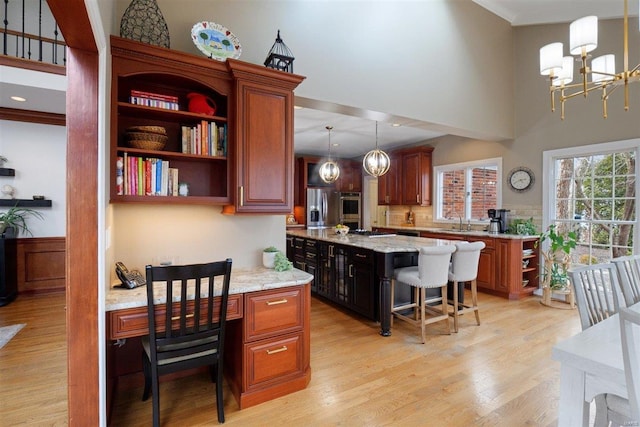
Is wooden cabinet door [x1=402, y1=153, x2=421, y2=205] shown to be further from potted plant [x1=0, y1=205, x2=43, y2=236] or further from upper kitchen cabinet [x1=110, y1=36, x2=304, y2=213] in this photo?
potted plant [x1=0, y1=205, x2=43, y2=236]

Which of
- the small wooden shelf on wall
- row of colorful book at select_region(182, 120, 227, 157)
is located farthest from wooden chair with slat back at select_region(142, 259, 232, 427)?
the small wooden shelf on wall

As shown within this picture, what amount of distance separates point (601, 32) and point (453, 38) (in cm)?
189

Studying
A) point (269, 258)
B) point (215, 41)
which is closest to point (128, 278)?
point (269, 258)

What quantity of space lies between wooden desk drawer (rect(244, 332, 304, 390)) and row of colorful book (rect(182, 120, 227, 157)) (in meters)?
1.38

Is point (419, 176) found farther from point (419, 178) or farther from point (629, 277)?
point (629, 277)

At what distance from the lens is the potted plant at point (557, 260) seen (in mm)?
4242

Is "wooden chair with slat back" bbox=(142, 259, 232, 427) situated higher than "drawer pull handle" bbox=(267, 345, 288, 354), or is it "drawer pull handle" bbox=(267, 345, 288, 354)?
"wooden chair with slat back" bbox=(142, 259, 232, 427)

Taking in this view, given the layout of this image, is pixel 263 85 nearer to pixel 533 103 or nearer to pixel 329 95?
pixel 329 95

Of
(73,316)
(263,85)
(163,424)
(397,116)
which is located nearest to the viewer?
(73,316)

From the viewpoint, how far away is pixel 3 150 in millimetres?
4578

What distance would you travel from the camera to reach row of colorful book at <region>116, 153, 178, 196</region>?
78.3 inches

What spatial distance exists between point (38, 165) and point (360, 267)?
502cm

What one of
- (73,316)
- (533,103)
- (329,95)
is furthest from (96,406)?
(533,103)

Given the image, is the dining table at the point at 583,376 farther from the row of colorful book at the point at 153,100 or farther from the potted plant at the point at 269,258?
the row of colorful book at the point at 153,100
